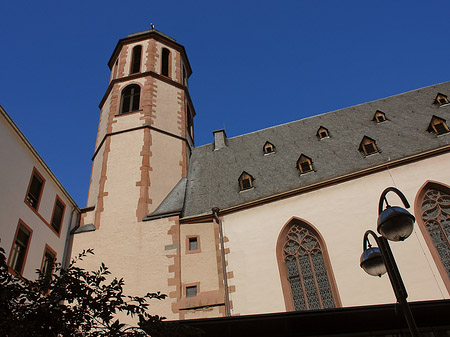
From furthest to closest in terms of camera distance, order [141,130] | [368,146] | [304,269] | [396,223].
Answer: [141,130]
[368,146]
[304,269]
[396,223]

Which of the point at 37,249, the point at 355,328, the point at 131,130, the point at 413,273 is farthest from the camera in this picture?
the point at 131,130

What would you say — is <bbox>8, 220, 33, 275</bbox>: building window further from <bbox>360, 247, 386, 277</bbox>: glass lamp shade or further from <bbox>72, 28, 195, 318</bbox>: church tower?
<bbox>360, 247, 386, 277</bbox>: glass lamp shade

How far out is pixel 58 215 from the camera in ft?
45.4

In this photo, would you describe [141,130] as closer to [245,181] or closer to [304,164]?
[245,181]

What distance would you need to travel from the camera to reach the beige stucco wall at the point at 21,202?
1086 cm

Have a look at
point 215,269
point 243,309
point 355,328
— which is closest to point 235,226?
point 215,269

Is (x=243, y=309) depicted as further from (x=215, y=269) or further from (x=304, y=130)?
(x=304, y=130)

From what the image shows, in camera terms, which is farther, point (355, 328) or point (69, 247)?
point (69, 247)

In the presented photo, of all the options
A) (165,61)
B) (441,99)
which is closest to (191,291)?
(441,99)

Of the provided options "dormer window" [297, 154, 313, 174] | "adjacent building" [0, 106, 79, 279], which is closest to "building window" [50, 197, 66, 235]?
"adjacent building" [0, 106, 79, 279]

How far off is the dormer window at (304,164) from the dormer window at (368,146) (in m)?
1.82

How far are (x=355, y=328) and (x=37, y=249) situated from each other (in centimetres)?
898

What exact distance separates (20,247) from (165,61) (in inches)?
517

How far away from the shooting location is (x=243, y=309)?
11.2 meters
